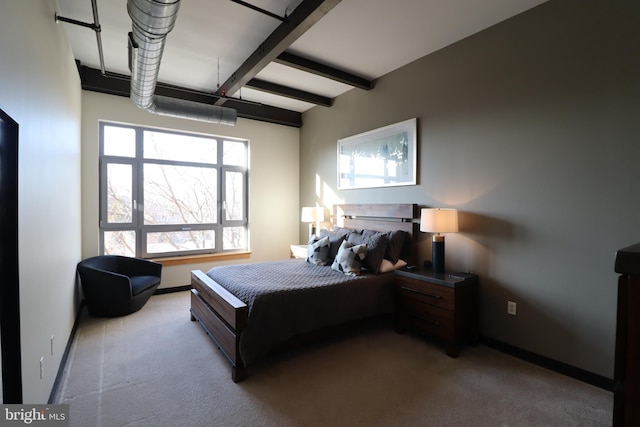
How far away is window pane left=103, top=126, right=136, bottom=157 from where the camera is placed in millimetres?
4184

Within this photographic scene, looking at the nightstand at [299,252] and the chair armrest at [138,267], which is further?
the nightstand at [299,252]

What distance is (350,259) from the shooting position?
10.7 feet

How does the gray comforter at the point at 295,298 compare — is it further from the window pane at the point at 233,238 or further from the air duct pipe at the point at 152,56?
the air duct pipe at the point at 152,56

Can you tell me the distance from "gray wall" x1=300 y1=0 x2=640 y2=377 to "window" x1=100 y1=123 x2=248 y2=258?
313cm

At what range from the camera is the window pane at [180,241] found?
14.8 ft

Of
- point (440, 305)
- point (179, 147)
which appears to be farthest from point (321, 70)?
point (440, 305)

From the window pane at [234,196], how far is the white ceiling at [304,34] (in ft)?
5.46

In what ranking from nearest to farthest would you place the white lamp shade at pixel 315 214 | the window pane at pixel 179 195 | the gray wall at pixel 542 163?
1. the gray wall at pixel 542 163
2. the window pane at pixel 179 195
3. the white lamp shade at pixel 315 214

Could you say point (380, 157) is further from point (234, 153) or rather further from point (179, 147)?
point (179, 147)

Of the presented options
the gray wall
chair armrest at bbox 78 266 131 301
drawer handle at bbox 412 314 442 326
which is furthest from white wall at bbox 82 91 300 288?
drawer handle at bbox 412 314 442 326

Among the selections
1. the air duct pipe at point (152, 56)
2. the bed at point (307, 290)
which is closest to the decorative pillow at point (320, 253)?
the bed at point (307, 290)

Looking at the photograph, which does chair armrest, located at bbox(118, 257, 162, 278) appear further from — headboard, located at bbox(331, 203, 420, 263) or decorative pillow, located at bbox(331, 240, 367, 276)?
headboard, located at bbox(331, 203, 420, 263)

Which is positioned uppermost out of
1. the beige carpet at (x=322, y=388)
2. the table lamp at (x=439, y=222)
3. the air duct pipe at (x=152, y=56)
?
the air duct pipe at (x=152, y=56)

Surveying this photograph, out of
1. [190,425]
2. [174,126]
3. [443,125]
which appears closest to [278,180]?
[174,126]
